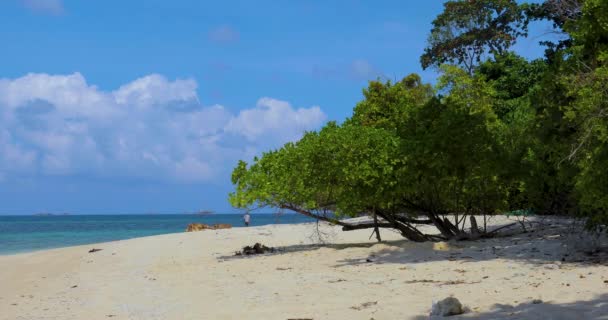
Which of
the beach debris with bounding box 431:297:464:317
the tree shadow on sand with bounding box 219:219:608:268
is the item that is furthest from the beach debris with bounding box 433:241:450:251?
the beach debris with bounding box 431:297:464:317

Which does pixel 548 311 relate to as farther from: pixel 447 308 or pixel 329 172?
pixel 329 172

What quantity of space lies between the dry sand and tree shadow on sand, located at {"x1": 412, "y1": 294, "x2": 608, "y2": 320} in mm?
11

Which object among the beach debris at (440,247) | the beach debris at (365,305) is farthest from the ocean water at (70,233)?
Answer: the beach debris at (365,305)

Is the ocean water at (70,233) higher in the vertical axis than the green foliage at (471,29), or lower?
lower

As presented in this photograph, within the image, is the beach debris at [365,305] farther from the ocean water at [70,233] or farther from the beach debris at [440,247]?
the ocean water at [70,233]

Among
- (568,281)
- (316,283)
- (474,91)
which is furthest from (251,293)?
(474,91)

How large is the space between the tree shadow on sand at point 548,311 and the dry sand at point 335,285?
0.04 feet

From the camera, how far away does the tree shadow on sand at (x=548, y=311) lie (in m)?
6.97

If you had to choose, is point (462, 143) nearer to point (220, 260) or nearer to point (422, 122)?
point (422, 122)

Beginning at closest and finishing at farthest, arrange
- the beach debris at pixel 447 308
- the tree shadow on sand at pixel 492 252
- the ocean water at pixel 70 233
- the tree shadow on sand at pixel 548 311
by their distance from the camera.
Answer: the tree shadow on sand at pixel 548 311 < the beach debris at pixel 447 308 < the tree shadow on sand at pixel 492 252 < the ocean water at pixel 70 233

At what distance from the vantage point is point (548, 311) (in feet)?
23.7

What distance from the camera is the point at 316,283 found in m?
11.2

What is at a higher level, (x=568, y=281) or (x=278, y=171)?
(x=278, y=171)

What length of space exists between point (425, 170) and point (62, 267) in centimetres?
1140
